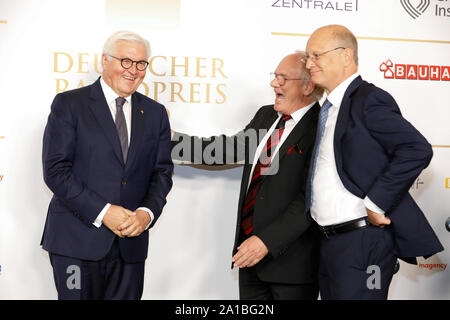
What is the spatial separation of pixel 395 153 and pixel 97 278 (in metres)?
1.47

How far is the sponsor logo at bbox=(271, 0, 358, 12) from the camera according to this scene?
3.60 meters

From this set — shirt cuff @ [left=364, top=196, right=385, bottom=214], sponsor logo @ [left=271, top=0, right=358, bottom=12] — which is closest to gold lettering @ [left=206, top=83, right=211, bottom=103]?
sponsor logo @ [left=271, top=0, right=358, bottom=12]

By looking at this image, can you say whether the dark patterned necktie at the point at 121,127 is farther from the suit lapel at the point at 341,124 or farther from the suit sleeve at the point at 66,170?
the suit lapel at the point at 341,124

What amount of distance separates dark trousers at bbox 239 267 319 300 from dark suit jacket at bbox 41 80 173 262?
59 cm

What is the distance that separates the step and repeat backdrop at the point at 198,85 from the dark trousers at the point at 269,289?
2.65 feet

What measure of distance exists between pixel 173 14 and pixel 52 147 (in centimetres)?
143

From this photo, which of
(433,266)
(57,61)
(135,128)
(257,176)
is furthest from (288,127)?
(433,266)

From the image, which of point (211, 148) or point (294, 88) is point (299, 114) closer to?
point (294, 88)

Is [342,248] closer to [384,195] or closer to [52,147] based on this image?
[384,195]

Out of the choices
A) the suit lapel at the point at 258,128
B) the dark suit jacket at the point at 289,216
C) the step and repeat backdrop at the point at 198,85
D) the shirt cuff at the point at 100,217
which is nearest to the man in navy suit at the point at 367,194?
the dark suit jacket at the point at 289,216

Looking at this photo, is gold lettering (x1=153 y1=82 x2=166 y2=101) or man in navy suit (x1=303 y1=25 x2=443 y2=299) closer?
man in navy suit (x1=303 y1=25 x2=443 y2=299)

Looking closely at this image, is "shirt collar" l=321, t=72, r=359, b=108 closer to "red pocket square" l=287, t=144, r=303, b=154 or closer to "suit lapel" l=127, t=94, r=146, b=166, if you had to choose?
"red pocket square" l=287, t=144, r=303, b=154

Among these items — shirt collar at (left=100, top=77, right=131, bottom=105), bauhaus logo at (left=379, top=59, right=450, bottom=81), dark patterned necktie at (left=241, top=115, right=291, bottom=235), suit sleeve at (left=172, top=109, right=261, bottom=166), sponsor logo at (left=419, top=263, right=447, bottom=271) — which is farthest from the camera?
sponsor logo at (left=419, top=263, right=447, bottom=271)
